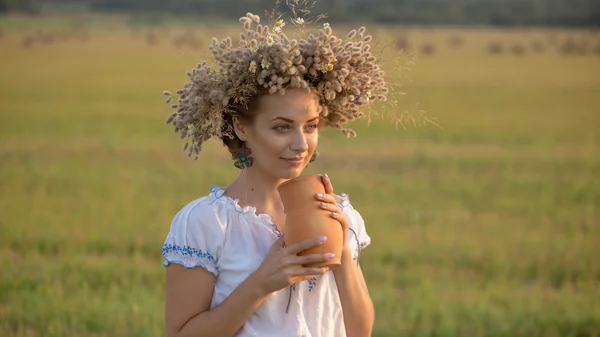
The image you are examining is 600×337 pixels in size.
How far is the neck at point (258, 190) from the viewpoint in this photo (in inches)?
165

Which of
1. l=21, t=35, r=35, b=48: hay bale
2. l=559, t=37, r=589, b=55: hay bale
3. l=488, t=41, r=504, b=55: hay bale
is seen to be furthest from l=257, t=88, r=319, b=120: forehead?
l=488, t=41, r=504, b=55: hay bale

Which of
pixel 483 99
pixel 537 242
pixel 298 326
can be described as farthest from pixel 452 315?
pixel 483 99

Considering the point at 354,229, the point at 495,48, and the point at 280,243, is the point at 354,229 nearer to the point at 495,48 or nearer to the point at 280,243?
the point at 280,243

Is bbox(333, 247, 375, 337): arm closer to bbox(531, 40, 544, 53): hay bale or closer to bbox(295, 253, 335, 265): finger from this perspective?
bbox(295, 253, 335, 265): finger

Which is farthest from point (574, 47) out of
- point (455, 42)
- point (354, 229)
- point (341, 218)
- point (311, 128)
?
point (341, 218)

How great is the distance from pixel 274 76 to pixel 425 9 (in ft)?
322

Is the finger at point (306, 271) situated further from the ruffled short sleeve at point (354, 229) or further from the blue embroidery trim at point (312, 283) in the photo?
the ruffled short sleeve at point (354, 229)

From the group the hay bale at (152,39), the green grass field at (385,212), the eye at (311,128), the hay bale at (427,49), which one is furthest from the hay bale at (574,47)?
the eye at (311,128)

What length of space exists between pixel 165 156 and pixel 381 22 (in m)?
82.2

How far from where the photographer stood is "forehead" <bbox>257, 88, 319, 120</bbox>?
4102mm

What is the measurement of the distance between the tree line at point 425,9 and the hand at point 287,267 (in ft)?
277

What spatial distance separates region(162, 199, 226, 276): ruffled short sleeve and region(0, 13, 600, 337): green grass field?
440mm

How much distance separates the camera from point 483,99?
3444 cm

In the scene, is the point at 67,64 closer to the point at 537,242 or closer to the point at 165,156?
the point at 165,156
